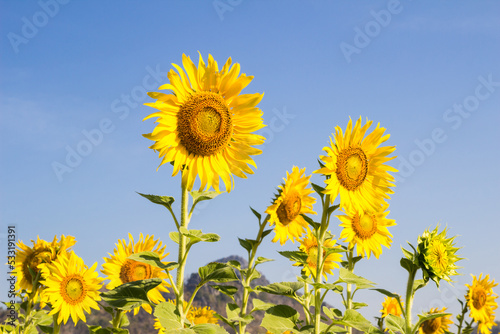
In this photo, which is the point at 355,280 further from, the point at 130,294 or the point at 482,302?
the point at 482,302

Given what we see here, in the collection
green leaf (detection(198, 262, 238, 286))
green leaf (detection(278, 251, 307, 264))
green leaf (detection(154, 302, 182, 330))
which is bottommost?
green leaf (detection(154, 302, 182, 330))

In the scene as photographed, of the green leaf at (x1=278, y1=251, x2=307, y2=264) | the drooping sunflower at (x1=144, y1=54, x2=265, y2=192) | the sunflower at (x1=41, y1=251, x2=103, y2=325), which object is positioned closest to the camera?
the drooping sunflower at (x1=144, y1=54, x2=265, y2=192)

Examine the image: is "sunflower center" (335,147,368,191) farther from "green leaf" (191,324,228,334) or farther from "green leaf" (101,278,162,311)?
"green leaf" (101,278,162,311)

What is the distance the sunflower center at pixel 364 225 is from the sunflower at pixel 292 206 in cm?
56

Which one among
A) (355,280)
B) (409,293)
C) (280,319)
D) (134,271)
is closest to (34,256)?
(134,271)

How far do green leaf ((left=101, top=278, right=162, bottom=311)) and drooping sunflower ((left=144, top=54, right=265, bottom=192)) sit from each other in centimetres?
77

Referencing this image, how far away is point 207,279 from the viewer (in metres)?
3.22

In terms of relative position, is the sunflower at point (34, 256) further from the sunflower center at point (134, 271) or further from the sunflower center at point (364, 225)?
the sunflower center at point (364, 225)

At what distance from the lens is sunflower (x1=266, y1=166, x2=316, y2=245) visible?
5.13 meters

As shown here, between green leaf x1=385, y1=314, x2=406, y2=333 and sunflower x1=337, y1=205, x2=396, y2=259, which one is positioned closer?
green leaf x1=385, y1=314, x2=406, y2=333

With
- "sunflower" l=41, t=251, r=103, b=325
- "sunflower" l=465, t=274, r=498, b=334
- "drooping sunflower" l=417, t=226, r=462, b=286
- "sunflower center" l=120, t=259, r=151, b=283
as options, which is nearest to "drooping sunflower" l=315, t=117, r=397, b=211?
"drooping sunflower" l=417, t=226, r=462, b=286

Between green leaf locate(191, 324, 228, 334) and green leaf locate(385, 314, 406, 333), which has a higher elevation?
green leaf locate(385, 314, 406, 333)

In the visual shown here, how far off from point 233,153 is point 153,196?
713mm

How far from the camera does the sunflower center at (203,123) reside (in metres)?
3.29
